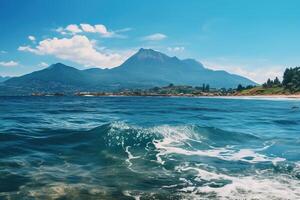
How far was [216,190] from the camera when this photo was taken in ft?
58.7

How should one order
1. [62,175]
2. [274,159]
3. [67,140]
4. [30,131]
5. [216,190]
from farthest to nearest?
1. [30,131]
2. [67,140]
3. [274,159]
4. [62,175]
5. [216,190]

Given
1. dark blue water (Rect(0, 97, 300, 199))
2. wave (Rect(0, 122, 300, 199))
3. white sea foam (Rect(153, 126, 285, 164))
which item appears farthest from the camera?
white sea foam (Rect(153, 126, 285, 164))

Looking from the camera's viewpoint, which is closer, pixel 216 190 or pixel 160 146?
pixel 216 190

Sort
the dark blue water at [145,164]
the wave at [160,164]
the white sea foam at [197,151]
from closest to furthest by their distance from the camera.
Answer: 1. the dark blue water at [145,164]
2. the wave at [160,164]
3. the white sea foam at [197,151]

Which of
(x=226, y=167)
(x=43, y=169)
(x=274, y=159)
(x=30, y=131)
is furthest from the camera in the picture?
(x=30, y=131)

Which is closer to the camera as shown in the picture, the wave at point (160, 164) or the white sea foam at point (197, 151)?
the wave at point (160, 164)

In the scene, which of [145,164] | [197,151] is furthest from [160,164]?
[197,151]

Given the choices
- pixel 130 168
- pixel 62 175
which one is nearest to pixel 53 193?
pixel 62 175

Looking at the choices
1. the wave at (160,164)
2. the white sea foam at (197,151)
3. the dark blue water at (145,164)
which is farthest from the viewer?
the white sea foam at (197,151)

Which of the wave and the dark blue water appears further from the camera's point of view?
the wave

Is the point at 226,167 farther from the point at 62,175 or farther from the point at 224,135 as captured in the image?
the point at 224,135

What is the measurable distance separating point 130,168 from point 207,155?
7968 millimetres

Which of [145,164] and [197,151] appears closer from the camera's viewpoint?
[145,164]

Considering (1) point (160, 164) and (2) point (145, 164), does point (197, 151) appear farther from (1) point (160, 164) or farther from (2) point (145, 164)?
(2) point (145, 164)
